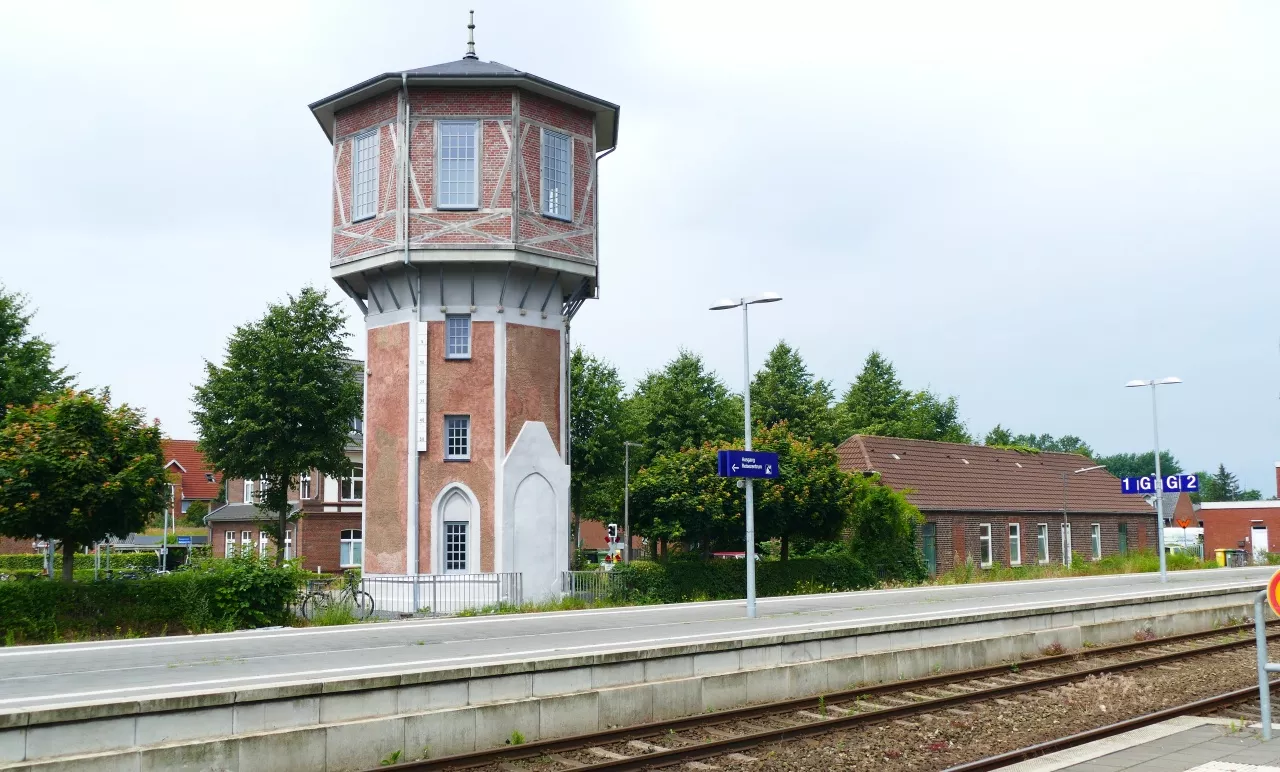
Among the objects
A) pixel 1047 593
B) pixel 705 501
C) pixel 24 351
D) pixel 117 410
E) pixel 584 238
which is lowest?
pixel 1047 593

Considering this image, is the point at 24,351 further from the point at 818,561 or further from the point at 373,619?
the point at 818,561

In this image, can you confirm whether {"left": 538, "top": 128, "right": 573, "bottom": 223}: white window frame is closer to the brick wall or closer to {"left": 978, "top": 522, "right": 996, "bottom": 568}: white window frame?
the brick wall

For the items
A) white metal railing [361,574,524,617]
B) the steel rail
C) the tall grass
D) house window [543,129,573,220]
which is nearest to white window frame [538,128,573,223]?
house window [543,129,573,220]

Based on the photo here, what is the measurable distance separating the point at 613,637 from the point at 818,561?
60.4 ft

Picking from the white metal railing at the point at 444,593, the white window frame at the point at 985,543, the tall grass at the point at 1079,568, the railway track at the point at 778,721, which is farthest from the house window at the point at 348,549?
the railway track at the point at 778,721

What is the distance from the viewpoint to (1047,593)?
34.0m

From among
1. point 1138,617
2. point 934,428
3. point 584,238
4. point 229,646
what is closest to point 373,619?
point 229,646

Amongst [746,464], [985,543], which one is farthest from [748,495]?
[985,543]

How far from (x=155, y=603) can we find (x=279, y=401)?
1847cm

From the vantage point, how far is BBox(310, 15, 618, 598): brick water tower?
107 feet

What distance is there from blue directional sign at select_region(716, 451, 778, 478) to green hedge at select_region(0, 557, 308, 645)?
35.1ft

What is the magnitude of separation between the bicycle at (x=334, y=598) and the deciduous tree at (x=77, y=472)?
4.54 m

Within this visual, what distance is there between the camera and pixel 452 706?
512 inches

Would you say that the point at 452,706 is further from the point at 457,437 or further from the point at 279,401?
the point at 279,401
